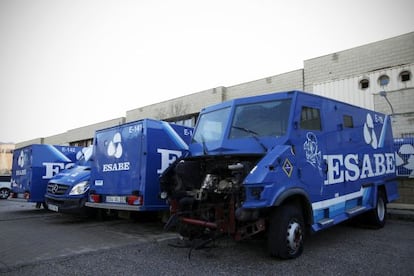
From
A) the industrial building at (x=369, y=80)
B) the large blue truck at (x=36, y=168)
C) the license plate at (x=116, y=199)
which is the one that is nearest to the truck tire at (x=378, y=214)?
the industrial building at (x=369, y=80)

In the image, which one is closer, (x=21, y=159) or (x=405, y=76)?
(x=21, y=159)

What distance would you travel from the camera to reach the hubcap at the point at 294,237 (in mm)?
4480

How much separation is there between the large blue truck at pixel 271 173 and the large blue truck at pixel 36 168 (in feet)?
23.1

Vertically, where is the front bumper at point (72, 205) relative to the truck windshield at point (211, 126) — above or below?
below

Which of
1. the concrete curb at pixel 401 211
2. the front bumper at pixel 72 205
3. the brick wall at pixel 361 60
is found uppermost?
the brick wall at pixel 361 60

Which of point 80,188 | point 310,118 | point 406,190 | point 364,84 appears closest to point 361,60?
point 364,84

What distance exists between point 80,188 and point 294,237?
5966 millimetres

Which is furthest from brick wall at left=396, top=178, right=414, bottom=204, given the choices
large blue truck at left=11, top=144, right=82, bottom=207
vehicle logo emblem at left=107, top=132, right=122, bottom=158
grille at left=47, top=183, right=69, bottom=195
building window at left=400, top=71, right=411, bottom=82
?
large blue truck at left=11, top=144, right=82, bottom=207

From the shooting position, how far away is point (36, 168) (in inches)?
420

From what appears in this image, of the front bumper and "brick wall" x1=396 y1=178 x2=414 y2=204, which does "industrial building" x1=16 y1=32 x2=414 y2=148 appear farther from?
the front bumper

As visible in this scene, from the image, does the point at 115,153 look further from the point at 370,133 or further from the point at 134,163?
the point at 370,133

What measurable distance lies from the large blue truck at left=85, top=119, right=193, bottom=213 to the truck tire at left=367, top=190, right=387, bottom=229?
4549 millimetres

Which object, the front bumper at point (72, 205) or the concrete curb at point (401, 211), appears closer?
the front bumper at point (72, 205)

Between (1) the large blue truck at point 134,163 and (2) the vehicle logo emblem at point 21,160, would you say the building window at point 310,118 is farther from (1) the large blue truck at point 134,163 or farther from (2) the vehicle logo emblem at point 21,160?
(2) the vehicle logo emblem at point 21,160
